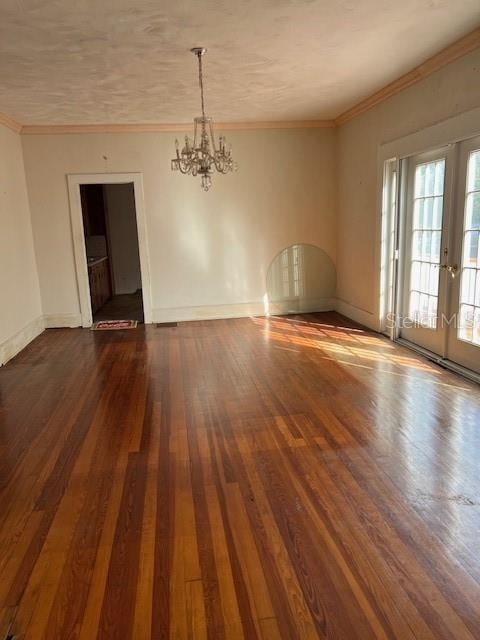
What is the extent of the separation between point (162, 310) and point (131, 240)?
138 inches

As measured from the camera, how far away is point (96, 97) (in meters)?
4.72

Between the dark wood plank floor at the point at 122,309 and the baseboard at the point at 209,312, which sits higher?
the baseboard at the point at 209,312

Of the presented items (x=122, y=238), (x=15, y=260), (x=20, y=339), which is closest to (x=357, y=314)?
(x=20, y=339)

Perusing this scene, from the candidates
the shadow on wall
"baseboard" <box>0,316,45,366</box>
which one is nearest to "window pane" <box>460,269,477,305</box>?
the shadow on wall

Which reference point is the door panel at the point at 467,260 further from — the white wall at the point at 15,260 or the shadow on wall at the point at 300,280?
the white wall at the point at 15,260

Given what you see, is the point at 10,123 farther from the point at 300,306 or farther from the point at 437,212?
the point at 437,212

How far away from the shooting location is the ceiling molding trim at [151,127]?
19.7 feet

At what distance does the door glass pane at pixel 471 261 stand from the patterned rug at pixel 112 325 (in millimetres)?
4290

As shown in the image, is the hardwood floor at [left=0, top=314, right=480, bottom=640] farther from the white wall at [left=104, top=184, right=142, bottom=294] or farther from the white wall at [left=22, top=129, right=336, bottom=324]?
the white wall at [left=104, top=184, right=142, bottom=294]

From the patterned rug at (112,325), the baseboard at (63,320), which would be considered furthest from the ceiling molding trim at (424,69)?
the baseboard at (63,320)

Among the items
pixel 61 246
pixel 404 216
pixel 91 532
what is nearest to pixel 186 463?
pixel 91 532

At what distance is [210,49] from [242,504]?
129 inches

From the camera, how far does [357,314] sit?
6.24 metres

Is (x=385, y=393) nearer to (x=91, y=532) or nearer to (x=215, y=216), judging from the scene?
(x=91, y=532)
